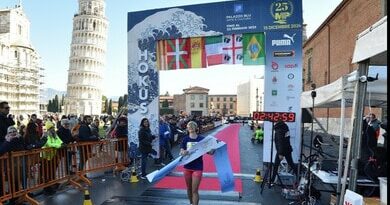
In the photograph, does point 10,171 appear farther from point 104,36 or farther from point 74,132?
point 104,36

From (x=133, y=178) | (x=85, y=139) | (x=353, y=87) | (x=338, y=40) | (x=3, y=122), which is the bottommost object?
(x=133, y=178)

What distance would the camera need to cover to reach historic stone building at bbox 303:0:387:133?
27167 millimetres

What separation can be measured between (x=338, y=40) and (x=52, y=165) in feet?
106

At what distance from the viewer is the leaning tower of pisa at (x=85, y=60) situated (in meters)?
127

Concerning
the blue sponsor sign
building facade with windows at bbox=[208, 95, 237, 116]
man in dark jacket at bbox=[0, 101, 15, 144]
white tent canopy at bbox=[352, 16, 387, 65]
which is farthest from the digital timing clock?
building facade with windows at bbox=[208, 95, 237, 116]

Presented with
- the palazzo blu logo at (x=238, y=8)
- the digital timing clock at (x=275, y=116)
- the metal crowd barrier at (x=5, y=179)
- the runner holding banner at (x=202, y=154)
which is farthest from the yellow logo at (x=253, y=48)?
the metal crowd barrier at (x=5, y=179)

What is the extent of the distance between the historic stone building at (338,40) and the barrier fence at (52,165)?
18.1 metres

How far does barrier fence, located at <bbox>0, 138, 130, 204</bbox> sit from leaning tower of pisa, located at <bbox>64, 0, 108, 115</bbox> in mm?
116622

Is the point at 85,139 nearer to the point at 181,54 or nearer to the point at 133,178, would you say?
Result: the point at 133,178

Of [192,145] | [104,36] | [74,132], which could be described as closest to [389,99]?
[192,145]

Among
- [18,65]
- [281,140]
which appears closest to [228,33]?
[281,140]

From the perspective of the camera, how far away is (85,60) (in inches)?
5015

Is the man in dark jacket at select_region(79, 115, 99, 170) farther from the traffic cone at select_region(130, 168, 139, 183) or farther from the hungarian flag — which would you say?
the hungarian flag

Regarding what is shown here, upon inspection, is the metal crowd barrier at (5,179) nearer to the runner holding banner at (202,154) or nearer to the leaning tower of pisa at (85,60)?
the runner holding banner at (202,154)
